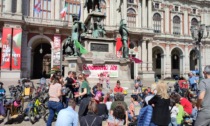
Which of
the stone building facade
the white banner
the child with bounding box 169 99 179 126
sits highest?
the stone building facade

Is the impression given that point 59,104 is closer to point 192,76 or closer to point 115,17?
point 192,76

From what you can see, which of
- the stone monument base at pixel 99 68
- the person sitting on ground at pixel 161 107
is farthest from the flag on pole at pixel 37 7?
the person sitting on ground at pixel 161 107

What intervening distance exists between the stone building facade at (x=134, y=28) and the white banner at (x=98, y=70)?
53.7 feet

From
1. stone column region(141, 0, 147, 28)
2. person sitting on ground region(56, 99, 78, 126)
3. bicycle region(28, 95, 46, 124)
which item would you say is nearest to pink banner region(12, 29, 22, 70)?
stone column region(141, 0, 147, 28)

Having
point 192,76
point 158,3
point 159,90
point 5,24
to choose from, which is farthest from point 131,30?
point 159,90

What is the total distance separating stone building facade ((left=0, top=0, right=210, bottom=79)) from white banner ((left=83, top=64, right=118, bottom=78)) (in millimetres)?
16364

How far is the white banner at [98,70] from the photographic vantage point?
1293cm

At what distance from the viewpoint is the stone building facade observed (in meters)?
28.9

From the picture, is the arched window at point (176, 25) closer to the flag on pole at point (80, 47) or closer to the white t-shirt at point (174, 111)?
the flag on pole at point (80, 47)

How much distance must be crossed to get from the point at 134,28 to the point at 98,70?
22.9m

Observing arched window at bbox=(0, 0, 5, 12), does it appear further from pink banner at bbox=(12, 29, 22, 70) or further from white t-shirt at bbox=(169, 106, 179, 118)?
white t-shirt at bbox=(169, 106, 179, 118)

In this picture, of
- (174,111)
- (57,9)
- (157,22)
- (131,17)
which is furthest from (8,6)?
(174,111)

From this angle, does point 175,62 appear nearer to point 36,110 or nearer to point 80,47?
point 80,47

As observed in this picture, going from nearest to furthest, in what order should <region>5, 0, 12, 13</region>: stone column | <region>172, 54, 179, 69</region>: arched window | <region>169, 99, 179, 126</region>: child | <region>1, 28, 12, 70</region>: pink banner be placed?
<region>169, 99, 179, 126</region>: child, <region>1, 28, 12, 70</region>: pink banner, <region>5, 0, 12, 13</region>: stone column, <region>172, 54, 179, 69</region>: arched window
